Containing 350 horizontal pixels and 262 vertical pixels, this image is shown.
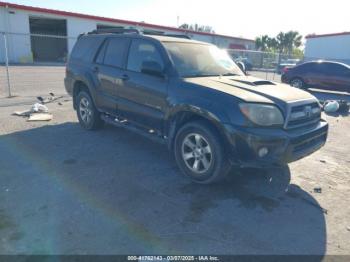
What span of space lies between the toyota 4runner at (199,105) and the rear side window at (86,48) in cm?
5

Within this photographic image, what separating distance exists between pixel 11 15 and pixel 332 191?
30.3 meters

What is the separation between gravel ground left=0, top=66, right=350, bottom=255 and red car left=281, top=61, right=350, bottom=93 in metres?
9.18

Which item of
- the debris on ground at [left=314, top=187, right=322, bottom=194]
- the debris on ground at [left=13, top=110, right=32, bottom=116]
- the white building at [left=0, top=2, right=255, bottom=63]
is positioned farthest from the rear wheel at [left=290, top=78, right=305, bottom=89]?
the debris on ground at [left=13, top=110, right=32, bottom=116]

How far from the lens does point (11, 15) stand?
27203mm

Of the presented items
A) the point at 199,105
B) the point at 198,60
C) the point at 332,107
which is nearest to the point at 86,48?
the point at 198,60

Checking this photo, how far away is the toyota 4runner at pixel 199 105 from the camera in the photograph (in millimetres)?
3615

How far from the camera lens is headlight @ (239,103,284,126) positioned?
3.60 meters

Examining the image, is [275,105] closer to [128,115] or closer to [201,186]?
[201,186]

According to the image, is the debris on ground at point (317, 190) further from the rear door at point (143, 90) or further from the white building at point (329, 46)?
the white building at point (329, 46)

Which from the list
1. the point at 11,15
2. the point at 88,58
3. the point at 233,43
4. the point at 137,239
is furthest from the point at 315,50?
the point at 137,239

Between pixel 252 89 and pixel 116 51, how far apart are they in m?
2.66

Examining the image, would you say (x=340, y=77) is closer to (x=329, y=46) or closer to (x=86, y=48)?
(x=86, y=48)

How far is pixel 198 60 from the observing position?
16.0ft

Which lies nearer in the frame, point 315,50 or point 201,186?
point 201,186
